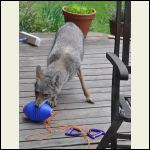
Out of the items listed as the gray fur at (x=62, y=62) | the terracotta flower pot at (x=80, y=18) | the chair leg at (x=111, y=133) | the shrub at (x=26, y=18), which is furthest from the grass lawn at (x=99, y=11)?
the chair leg at (x=111, y=133)

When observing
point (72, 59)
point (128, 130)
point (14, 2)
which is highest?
point (14, 2)

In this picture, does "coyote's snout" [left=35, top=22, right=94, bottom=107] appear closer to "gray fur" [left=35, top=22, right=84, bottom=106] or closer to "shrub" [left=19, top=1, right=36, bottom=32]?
"gray fur" [left=35, top=22, right=84, bottom=106]

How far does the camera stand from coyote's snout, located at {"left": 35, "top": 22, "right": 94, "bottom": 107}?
10.6ft

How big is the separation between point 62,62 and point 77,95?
323 millimetres

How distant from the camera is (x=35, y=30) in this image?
17.6 ft

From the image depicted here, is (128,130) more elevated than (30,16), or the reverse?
(30,16)

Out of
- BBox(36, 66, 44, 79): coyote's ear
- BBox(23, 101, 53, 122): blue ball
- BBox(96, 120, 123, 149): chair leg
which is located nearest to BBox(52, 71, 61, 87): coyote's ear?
BBox(36, 66, 44, 79): coyote's ear

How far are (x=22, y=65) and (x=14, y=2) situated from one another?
2451mm

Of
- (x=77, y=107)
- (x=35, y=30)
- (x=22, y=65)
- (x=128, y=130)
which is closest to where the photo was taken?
(x=128, y=130)

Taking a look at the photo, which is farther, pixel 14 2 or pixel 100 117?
pixel 100 117

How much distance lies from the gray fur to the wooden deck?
0.19 m

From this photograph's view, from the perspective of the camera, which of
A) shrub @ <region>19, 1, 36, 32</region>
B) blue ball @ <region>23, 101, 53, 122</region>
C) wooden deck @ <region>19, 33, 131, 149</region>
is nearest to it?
wooden deck @ <region>19, 33, 131, 149</region>

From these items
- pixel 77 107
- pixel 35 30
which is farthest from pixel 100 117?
pixel 35 30

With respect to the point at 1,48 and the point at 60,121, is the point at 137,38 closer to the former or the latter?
the point at 1,48
